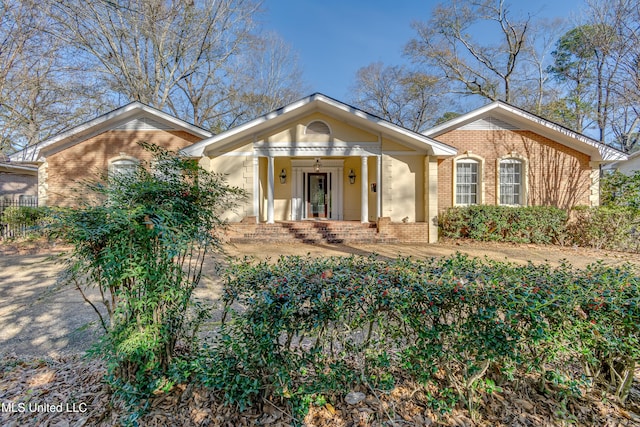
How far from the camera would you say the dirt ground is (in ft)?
11.0

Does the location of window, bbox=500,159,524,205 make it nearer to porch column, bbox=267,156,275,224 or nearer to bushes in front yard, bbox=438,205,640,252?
bushes in front yard, bbox=438,205,640,252

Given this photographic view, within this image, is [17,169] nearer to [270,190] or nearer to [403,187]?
[270,190]

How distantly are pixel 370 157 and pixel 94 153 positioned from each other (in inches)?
428

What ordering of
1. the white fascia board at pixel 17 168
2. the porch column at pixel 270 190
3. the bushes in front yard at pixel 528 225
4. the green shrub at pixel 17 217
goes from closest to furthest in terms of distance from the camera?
the bushes in front yard at pixel 528 225
the green shrub at pixel 17 217
the porch column at pixel 270 190
the white fascia board at pixel 17 168

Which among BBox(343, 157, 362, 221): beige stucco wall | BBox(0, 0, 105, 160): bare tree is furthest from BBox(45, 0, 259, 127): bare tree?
BBox(343, 157, 362, 221): beige stucco wall

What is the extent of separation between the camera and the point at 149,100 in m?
17.9

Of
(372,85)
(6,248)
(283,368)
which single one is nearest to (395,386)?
(283,368)

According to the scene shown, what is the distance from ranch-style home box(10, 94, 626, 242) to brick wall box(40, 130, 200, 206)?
0.13ft

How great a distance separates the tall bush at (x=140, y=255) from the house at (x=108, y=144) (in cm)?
1016

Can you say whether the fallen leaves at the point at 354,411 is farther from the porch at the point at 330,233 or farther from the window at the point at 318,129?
the window at the point at 318,129

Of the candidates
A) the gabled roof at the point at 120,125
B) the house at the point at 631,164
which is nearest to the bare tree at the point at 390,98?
the house at the point at 631,164

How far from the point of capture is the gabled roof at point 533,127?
1108 centimetres

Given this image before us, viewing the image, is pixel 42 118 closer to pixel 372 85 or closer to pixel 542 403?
pixel 542 403

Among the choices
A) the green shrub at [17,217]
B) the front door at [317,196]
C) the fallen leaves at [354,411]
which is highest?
the front door at [317,196]
